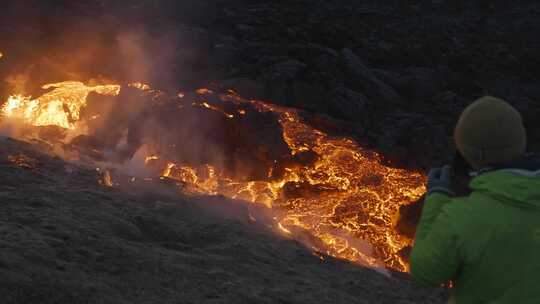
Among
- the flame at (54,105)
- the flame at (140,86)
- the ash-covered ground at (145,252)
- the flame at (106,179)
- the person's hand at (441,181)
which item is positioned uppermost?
the flame at (140,86)

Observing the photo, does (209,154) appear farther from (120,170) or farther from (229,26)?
(229,26)

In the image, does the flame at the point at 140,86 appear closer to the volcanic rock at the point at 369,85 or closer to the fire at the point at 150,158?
the fire at the point at 150,158

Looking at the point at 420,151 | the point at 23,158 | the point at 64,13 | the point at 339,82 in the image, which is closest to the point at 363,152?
the point at 420,151

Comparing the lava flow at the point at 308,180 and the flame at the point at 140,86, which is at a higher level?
the flame at the point at 140,86

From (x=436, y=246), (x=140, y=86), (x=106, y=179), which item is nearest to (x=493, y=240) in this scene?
(x=436, y=246)

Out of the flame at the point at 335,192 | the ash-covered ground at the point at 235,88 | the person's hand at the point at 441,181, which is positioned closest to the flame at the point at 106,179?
the ash-covered ground at the point at 235,88

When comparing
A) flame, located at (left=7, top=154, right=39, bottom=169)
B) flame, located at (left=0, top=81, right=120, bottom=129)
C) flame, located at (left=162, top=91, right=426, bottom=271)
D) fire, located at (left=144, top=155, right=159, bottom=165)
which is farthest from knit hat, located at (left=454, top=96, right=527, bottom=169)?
flame, located at (left=0, top=81, right=120, bottom=129)
